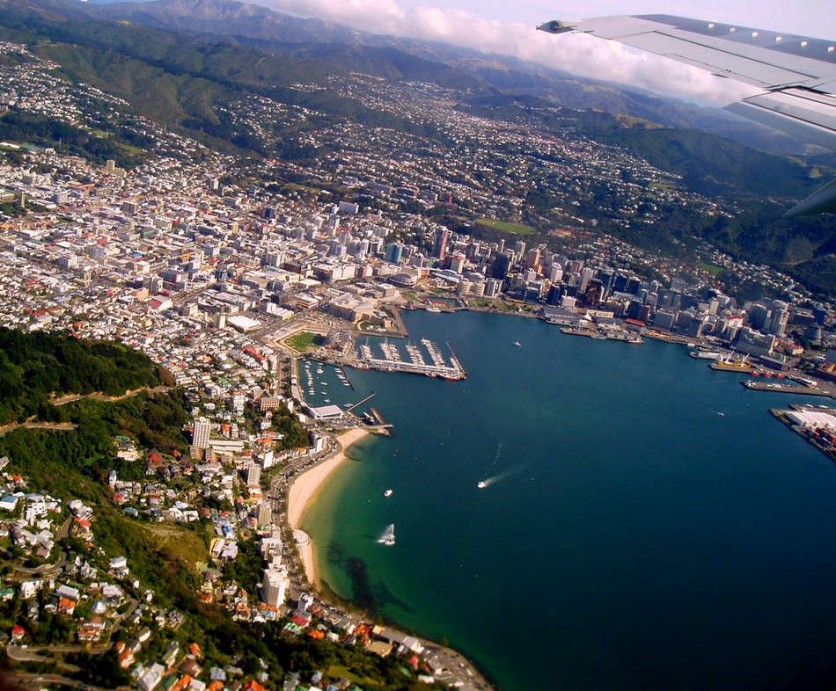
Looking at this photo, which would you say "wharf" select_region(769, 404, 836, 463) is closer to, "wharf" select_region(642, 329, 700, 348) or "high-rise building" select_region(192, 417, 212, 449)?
"wharf" select_region(642, 329, 700, 348)

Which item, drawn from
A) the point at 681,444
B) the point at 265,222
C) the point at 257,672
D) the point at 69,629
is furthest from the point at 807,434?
the point at 265,222

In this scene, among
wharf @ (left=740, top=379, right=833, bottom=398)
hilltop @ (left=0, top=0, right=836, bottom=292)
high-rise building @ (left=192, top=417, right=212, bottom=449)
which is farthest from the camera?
hilltop @ (left=0, top=0, right=836, bottom=292)

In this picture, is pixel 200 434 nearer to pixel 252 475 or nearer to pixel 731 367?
pixel 252 475

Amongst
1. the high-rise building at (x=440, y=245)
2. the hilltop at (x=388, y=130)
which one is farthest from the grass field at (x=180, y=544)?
the hilltop at (x=388, y=130)

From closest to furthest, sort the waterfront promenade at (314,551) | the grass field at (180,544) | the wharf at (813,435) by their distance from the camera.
A: the waterfront promenade at (314,551) → the grass field at (180,544) → the wharf at (813,435)

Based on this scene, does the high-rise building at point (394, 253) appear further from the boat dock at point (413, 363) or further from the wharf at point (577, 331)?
the boat dock at point (413, 363)

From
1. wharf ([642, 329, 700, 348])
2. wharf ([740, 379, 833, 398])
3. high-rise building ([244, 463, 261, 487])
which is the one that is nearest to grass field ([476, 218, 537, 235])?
wharf ([642, 329, 700, 348])
